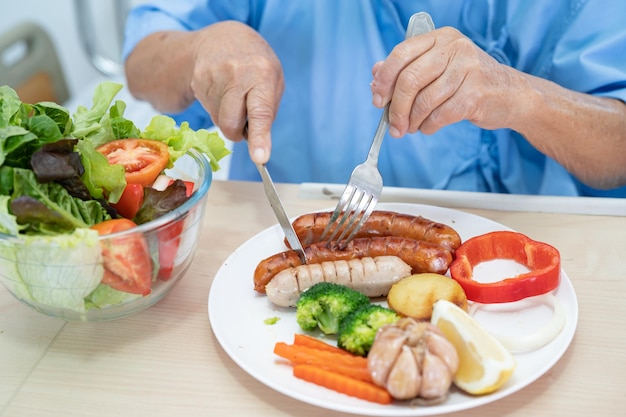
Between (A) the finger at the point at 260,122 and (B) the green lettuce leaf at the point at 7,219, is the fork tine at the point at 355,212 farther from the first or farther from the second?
(B) the green lettuce leaf at the point at 7,219

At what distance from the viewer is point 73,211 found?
119 centimetres

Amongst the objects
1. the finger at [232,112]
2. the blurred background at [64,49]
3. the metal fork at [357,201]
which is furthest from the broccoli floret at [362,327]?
the blurred background at [64,49]

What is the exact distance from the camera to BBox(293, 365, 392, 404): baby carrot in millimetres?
1039

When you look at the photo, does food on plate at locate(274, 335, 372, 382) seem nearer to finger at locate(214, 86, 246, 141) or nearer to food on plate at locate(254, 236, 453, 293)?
food on plate at locate(254, 236, 453, 293)

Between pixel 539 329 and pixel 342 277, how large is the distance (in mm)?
365

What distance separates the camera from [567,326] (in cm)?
118

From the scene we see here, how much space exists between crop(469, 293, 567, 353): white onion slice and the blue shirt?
76 centimetres

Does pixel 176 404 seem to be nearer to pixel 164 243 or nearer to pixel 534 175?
pixel 164 243

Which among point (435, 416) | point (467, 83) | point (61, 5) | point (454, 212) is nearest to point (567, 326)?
point (435, 416)

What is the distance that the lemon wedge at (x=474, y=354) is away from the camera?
1026 mm

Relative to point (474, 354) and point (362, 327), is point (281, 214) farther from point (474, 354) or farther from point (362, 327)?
point (474, 354)

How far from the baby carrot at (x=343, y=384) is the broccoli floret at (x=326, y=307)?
103 millimetres

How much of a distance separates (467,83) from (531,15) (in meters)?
0.49

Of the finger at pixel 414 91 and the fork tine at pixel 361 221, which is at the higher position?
the finger at pixel 414 91
